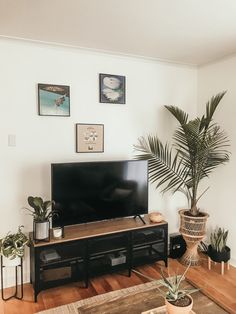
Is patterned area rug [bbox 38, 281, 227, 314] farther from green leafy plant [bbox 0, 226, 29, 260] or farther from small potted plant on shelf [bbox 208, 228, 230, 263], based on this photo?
small potted plant on shelf [bbox 208, 228, 230, 263]

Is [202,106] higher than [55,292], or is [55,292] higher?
[202,106]

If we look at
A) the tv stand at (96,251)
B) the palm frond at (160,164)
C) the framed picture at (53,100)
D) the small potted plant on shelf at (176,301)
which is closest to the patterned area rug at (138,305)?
the small potted plant on shelf at (176,301)

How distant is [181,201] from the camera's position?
3.59 metres

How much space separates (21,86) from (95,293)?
2.14 metres

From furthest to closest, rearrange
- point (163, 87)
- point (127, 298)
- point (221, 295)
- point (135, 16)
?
point (163, 87) < point (221, 295) < point (135, 16) < point (127, 298)

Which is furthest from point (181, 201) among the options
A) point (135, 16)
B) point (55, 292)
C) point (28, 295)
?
point (135, 16)

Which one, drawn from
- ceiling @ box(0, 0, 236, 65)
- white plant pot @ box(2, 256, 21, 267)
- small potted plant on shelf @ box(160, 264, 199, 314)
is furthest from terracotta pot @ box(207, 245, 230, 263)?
ceiling @ box(0, 0, 236, 65)

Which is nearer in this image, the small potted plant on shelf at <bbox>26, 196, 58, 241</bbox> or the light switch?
the small potted plant on shelf at <bbox>26, 196, 58, 241</bbox>

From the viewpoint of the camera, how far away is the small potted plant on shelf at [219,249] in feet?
9.52

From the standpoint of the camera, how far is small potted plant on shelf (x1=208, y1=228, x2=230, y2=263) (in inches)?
114

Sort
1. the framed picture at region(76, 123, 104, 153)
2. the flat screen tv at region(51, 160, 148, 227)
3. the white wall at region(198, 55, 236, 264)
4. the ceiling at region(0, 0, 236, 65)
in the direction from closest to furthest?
the ceiling at region(0, 0, 236, 65) < the flat screen tv at region(51, 160, 148, 227) < the framed picture at region(76, 123, 104, 153) < the white wall at region(198, 55, 236, 264)

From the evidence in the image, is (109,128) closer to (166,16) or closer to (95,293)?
(166,16)

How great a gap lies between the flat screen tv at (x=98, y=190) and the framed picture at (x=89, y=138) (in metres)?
0.29

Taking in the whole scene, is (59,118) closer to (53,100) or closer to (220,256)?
(53,100)
